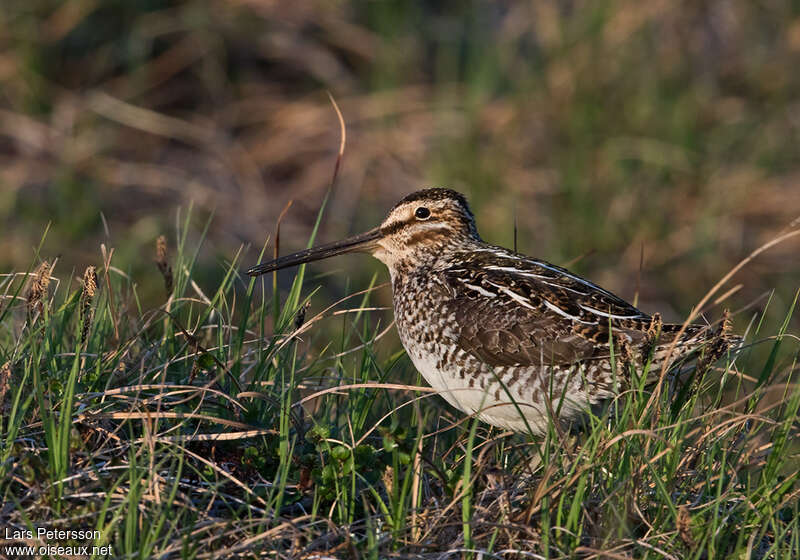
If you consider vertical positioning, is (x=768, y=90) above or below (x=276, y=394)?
above

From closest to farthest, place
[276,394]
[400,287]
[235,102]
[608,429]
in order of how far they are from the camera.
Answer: [608,429], [276,394], [400,287], [235,102]

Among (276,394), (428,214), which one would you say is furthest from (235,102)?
(276,394)

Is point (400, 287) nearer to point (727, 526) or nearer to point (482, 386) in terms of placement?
point (482, 386)

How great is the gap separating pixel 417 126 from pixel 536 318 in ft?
19.8

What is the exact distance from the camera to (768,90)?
10.0 metres

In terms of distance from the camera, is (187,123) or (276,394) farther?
(187,123)

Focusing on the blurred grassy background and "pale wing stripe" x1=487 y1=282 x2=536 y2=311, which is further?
the blurred grassy background

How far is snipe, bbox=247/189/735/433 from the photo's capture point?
407 centimetres

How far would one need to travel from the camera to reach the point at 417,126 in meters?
10.1

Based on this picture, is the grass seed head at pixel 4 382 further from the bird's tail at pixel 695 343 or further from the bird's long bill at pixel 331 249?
the bird's tail at pixel 695 343

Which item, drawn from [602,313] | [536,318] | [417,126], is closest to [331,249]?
[536,318]

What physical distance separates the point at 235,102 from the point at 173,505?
739 cm

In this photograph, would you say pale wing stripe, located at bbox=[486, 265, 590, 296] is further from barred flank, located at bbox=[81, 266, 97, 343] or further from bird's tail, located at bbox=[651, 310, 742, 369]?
barred flank, located at bbox=[81, 266, 97, 343]

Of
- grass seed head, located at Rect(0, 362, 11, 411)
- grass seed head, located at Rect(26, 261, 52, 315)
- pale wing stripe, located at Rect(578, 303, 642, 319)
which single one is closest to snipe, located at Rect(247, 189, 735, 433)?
pale wing stripe, located at Rect(578, 303, 642, 319)
